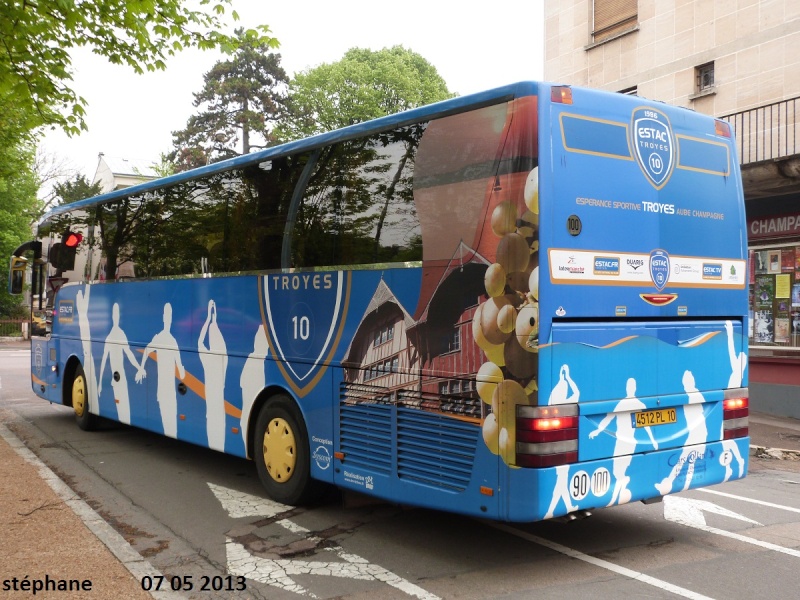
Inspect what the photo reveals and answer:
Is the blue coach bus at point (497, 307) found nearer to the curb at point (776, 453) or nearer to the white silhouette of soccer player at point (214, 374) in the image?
the white silhouette of soccer player at point (214, 374)

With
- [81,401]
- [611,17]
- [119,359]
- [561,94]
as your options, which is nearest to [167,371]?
[119,359]

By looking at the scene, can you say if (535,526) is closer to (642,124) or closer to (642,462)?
(642,462)

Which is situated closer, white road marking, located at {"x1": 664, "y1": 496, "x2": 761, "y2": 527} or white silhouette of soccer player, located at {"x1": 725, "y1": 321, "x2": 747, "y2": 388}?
white silhouette of soccer player, located at {"x1": 725, "y1": 321, "x2": 747, "y2": 388}

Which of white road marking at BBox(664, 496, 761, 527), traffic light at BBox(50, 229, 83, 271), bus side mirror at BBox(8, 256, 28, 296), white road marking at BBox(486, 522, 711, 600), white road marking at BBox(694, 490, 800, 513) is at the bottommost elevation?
white road marking at BBox(694, 490, 800, 513)

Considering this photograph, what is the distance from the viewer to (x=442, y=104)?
6.05 metres

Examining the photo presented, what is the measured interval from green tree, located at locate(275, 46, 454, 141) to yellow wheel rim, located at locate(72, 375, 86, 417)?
4301 centimetres

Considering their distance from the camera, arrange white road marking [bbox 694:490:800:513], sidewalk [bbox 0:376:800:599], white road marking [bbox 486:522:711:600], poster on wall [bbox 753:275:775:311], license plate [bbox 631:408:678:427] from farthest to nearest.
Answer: poster on wall [bbox 753:275:775:311] → white road marking [bbox 694:490:800:513] → license plate [bbox 631:408:678:427] → white road marking [bbox 486:522:711:600] → sidewalk [bbox 0:376:800:599]

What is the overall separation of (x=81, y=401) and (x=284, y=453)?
6036 millimetres

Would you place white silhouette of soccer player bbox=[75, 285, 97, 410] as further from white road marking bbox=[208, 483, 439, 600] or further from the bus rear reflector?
the bus rear reflector

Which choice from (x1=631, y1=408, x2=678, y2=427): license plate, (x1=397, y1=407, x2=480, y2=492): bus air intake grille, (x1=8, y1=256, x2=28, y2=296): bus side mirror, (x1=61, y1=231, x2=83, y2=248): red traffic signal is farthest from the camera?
(x1=8, y1=256, x2=28, y2=296): bus side mirror

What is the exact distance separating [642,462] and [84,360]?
8.98 meters

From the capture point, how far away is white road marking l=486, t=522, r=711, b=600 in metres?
5.37

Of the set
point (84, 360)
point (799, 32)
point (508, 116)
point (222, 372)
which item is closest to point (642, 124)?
point (508, 116)

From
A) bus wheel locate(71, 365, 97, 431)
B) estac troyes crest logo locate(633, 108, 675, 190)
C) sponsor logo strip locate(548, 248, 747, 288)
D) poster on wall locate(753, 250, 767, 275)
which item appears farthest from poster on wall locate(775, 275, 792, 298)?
bus wheel locate(71, 365, 97, 431)
